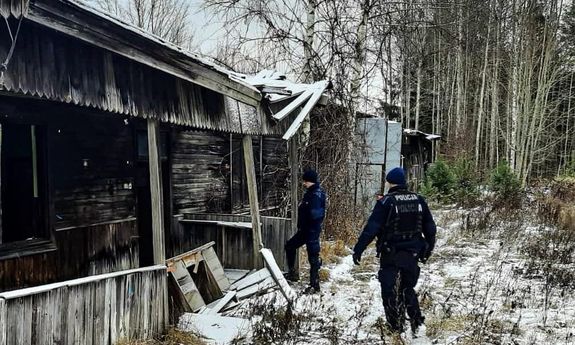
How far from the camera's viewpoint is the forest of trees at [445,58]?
1310 cm

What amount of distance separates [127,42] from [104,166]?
3.41 m

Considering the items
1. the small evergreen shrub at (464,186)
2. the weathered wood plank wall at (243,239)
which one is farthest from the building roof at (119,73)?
the small evergreen shrub at (464,186)

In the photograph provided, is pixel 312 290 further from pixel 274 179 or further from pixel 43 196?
pixel 274 179

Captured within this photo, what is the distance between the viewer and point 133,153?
26.3 feet

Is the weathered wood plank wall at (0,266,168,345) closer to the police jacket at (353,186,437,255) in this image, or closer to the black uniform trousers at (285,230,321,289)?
the police jacket at (353,186,437,255)

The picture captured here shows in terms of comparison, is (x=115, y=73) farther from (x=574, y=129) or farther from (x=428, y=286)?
(x=574, y=129)

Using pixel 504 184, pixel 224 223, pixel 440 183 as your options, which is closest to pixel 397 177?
pixel 224 223

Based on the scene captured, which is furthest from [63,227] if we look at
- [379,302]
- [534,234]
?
[534,234]

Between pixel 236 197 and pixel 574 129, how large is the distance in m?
30.6

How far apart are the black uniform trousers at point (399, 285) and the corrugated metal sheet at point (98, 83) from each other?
280cm

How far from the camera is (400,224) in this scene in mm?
5453

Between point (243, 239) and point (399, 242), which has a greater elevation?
point (399, 242)

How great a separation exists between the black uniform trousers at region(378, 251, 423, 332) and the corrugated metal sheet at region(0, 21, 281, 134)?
9.19 feet

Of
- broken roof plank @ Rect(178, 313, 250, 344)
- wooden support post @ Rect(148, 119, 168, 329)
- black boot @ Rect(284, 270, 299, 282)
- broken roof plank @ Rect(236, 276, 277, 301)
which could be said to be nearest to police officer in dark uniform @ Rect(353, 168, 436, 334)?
broken roof plank @ Rect(178, 313, 250, 344)
